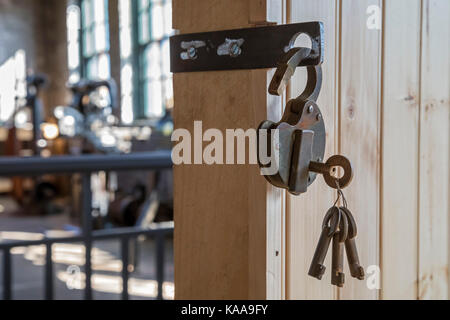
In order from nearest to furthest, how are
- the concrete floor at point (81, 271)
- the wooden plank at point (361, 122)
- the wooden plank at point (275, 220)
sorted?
the wooden plank at point (275, 220)
the wooden plank at point (361, 122)
the concrete floor at point (81, 271)

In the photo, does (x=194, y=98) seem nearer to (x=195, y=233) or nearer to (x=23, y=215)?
(x=195, y=233)

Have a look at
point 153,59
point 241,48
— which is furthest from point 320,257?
point 153,59

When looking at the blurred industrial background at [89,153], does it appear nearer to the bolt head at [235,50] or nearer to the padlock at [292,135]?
the bolt head at [235,50]

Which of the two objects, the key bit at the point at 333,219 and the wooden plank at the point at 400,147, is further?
the wooden plank at the point at 400,147

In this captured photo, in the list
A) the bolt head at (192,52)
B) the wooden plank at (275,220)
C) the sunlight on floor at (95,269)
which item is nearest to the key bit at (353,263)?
the wooden plank at (275,220)

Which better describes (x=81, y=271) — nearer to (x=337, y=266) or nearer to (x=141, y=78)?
(x=337, y=266)

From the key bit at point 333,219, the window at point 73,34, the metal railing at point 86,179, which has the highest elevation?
the window at point 73,34

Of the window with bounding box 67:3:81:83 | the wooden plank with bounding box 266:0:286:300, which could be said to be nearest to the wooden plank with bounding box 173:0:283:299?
the wooden plank with bounding box 266:0:286:300

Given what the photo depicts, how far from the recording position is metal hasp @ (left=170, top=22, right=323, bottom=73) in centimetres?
66

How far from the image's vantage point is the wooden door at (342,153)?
27.8 inches

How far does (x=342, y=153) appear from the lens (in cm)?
79

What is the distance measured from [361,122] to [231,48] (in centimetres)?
24

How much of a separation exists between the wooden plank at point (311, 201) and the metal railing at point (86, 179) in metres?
0.95

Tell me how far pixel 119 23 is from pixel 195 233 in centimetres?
40
